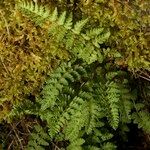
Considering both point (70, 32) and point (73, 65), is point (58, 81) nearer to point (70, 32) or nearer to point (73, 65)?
point (73, 65)

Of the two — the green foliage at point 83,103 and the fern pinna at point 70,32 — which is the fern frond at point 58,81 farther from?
the fern pinna at point 70,32

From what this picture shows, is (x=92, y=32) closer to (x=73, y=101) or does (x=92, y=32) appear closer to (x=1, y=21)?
(x=73, y=101)

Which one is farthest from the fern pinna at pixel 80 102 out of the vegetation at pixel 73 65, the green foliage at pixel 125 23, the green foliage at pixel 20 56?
the green foliage at pixel 125 23

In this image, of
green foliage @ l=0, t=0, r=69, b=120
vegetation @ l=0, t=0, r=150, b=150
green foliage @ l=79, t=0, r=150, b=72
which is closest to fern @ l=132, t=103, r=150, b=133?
vegetation @ l=0, t=0, r=150, b=150

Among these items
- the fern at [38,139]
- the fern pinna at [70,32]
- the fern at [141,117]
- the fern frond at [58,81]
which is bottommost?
the fern at [38,139]

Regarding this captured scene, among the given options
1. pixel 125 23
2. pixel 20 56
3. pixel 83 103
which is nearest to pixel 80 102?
pixel 83 103

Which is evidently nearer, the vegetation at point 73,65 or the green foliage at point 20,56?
the vegetation at point 73,65

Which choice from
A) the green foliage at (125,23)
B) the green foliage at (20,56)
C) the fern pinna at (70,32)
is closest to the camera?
the fern pinna at (70,32)
